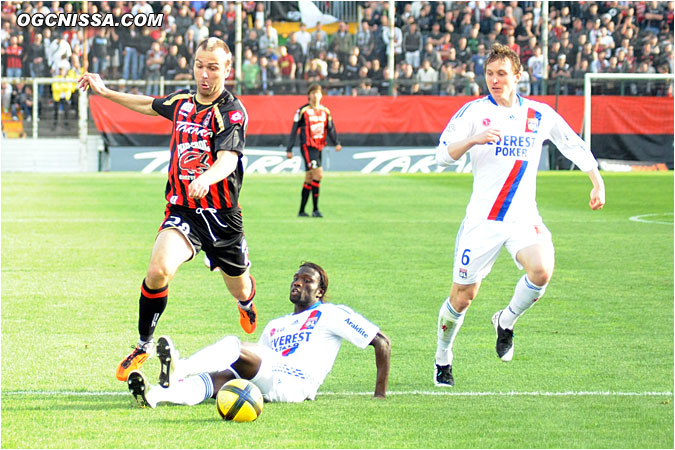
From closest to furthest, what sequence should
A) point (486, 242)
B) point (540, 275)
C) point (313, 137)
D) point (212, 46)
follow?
point (212, 46), point (540, 275), point (486, 242), point (313, 137)

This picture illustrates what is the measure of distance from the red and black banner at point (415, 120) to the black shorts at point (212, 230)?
76.4 feet

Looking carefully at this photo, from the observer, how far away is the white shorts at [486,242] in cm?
749

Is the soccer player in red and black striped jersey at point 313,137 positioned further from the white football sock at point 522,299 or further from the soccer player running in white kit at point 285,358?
the soccer player running in white kit at point 285,358

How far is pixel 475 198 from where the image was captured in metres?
7.62

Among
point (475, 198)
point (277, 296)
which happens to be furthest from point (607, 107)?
point (475, 198)

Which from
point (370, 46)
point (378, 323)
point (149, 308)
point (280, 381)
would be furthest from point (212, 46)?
point (370, 46)

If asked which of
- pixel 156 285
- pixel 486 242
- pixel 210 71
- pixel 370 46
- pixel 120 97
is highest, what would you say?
pixel 370 46

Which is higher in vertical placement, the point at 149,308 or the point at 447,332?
the point at 149,308

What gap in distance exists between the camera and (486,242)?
24.6 ft

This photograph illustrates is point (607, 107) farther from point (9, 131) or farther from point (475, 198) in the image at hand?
point (475, 198)

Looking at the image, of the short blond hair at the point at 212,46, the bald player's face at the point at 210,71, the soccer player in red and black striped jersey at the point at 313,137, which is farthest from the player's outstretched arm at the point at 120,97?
the soccer player in red and black striped jersey at the point at 313,137

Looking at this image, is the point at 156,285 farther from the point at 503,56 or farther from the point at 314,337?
the point at 503,56

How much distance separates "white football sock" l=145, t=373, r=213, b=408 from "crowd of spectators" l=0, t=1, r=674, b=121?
2482 cm

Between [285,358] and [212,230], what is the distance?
1096mm
